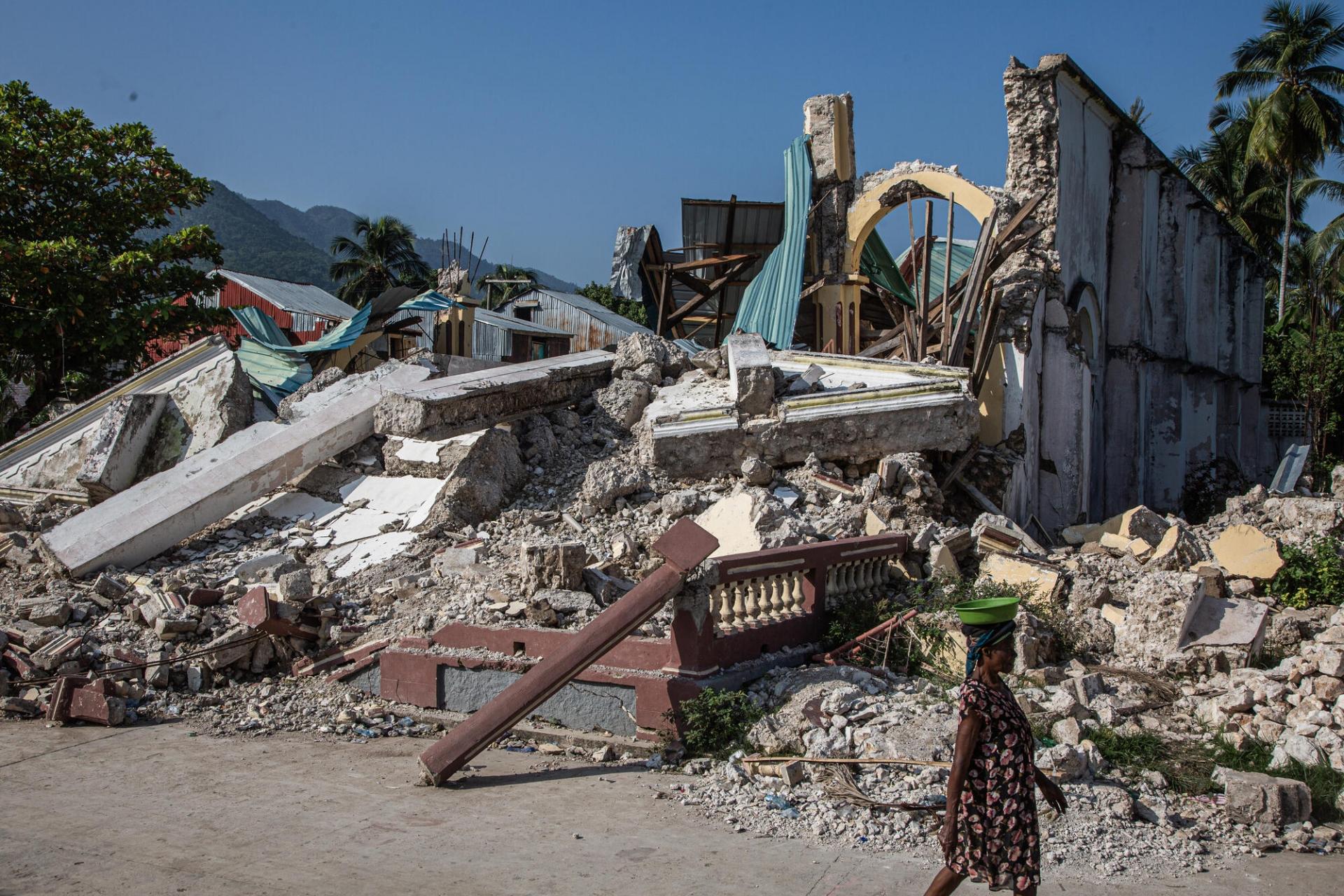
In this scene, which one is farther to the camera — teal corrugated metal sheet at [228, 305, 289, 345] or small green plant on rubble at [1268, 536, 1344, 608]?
teal corrugated metal sheet at [228, 305, 289, 345]

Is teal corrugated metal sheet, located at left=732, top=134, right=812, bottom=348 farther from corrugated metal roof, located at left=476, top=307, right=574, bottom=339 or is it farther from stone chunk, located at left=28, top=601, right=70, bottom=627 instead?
corrugated metal roof, located at left=476, top=307, right=574, bottom=339

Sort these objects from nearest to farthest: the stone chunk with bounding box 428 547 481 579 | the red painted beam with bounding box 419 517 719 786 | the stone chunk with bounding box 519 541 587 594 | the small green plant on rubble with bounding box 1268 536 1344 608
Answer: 1. the red painted beam with bounding box 419 517 719 786
2. the stone chunk with bounding box 519 541 587 594
3. the small green plant on rubble with bounding box 1268 536 1344 608
4. the stone chunk with bounding box 428 547 481 579

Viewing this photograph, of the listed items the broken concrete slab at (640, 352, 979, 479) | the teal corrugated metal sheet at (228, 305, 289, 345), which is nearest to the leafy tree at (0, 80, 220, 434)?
the teal corrugated metal sheet at (228, 305, 289, 345)

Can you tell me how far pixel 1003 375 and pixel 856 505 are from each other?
422 centimetres

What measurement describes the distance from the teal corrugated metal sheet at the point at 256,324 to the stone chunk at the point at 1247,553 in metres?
13.5

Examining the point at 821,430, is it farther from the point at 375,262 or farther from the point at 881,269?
the point at 375,262

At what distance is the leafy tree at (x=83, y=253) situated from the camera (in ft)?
42.9

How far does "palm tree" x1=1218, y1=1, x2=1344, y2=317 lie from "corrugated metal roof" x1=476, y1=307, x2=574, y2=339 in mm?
21222

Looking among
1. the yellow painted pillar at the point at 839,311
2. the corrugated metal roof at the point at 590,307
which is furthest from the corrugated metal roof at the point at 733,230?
the corrugated metal roof at the point at 590,307

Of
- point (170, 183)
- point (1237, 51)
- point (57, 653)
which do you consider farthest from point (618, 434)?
point (1237, 51)

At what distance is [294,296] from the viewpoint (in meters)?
29.5

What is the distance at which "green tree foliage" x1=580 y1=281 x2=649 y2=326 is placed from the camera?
39.5 metres

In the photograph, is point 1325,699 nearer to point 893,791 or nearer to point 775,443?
point 893,791

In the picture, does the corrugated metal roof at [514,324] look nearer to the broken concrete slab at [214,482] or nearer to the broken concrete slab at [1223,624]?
the broken concrete slab at [214,482]
